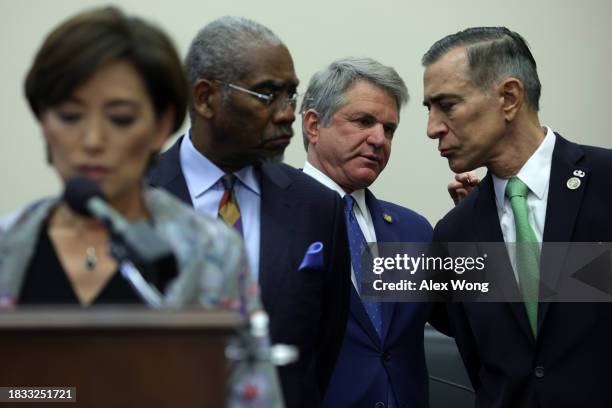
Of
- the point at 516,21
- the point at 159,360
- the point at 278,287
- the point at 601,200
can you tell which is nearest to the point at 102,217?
the point at 159,360

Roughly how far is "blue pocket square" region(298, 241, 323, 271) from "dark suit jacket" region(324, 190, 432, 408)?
0.60 m

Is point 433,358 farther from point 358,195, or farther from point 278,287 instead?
point 278,287

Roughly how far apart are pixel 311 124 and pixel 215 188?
120cm

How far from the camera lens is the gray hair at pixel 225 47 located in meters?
3.57

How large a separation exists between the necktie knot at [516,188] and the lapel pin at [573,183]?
0.50 feet

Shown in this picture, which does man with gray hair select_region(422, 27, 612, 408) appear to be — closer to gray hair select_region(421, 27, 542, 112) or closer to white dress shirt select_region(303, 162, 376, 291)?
gray hair select_region(421, 27, 542, 112)

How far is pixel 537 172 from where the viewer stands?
3.88 metres

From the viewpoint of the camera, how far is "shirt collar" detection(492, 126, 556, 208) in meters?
3.86

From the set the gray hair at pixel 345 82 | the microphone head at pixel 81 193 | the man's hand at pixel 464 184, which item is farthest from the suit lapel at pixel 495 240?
the microphone head at pixel 81 193

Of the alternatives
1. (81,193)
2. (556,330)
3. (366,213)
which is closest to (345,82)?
(366,213)

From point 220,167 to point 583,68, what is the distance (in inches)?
110

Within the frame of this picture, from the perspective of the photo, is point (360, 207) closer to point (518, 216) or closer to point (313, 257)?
point (518, 216)

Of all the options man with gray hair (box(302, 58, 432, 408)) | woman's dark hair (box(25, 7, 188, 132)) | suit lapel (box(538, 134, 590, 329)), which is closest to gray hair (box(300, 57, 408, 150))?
man with gray hair (box(302, 58, 432, 408))

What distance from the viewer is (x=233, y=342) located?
1.87 metres
